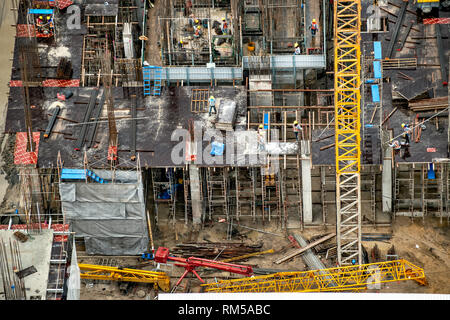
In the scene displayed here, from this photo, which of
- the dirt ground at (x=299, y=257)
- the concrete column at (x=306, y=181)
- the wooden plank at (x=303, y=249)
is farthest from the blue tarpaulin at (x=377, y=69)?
the wooden plank at (x=303, y=249)

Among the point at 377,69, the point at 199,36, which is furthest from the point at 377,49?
the point at 199,36

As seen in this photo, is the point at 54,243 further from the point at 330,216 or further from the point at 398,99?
the point at 398,99

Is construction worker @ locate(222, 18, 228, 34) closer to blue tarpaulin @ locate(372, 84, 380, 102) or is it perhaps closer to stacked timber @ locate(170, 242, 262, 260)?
blue tarpaulin @ locate(372, 84, 380, 102)

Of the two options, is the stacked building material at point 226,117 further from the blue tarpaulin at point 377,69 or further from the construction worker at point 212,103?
the blue tarpaulin at point 377,69

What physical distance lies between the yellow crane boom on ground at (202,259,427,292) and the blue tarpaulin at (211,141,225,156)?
374 inches

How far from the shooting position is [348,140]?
88.9 m

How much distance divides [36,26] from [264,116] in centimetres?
2043

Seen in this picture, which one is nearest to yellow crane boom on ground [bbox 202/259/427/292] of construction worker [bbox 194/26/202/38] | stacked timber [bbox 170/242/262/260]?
stacked timber [bbox 170/242/262/260]

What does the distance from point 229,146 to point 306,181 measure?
652 centimetres

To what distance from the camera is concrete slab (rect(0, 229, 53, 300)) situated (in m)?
78.3

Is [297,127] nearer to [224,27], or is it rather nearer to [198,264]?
[224,27]

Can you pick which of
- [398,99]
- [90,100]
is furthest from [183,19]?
[398,99]

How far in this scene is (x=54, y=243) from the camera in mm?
82188

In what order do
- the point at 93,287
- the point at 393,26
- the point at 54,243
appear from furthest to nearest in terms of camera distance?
the point at 393,26 → the point at 93,287 → the point at 54,243
